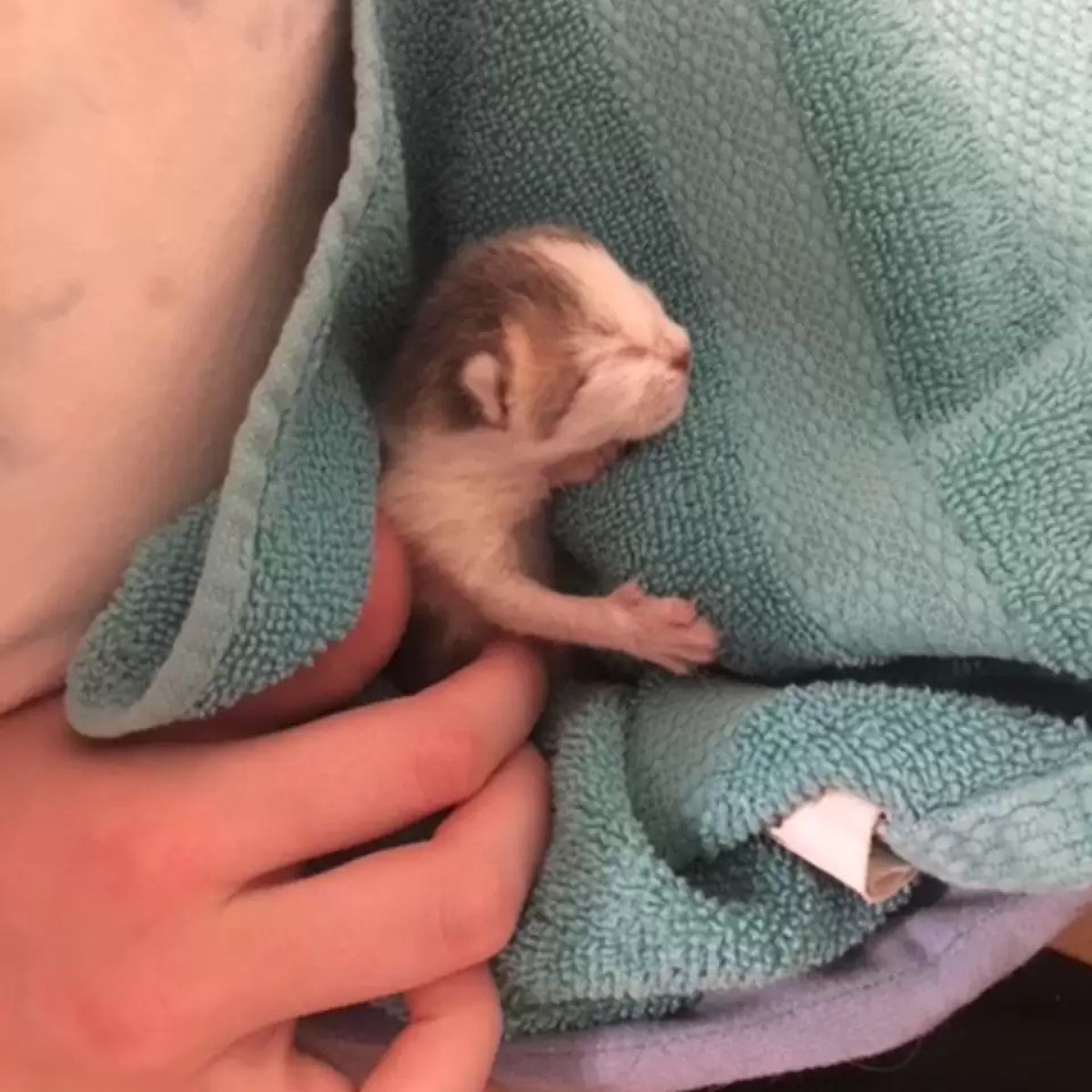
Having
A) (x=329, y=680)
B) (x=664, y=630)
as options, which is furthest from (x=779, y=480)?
(x=329, y=680)

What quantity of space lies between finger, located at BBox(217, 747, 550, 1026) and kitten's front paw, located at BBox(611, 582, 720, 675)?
0.10m

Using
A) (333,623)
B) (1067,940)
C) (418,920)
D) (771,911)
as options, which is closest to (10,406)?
(333,623)

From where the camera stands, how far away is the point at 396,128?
63 centimetres

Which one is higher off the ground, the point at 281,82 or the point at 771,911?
the point at 281,82

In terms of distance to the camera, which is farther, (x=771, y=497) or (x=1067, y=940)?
(x=1067, y=940)

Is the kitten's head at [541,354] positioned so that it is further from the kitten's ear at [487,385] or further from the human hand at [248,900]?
the human hand at [248,900]

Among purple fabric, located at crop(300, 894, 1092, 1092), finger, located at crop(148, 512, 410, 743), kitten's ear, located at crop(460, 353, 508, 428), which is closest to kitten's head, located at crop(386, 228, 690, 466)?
kitten's ear, located at crop(460, 353, 508, 428)

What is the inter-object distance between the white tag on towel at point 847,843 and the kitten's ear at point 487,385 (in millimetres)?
262

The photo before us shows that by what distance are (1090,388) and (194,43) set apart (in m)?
0.36

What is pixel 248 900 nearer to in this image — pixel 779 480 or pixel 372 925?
pixel 372 925

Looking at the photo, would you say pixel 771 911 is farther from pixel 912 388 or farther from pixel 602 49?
pixel 602 49

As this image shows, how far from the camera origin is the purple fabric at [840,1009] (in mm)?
625

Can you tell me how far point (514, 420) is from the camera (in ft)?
2.43

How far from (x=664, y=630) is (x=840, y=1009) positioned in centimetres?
17
